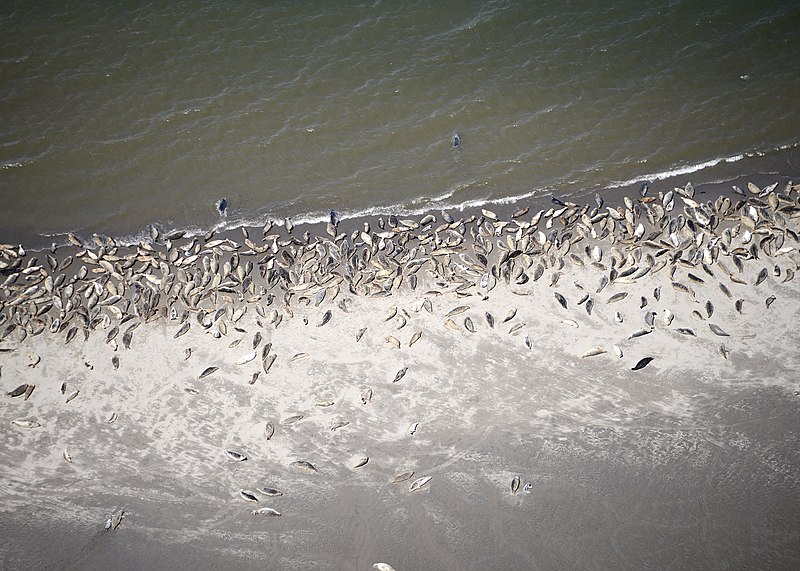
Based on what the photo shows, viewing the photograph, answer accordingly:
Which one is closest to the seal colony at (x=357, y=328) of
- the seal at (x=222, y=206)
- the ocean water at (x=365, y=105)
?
the seal at (x=222, y=206)

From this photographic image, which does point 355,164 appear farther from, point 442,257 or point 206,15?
point 206,15

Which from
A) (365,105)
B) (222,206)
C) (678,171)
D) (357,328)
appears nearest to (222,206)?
(222,206)

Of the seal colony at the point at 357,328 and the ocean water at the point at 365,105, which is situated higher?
the ocean water at the point at 365,105

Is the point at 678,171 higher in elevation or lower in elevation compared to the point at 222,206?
lower

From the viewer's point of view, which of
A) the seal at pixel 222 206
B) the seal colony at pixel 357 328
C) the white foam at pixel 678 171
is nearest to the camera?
the seal colony at pixel 357 328

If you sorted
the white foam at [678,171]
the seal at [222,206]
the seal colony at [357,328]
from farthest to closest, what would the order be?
the white foam at [678,171] < the seal at [222,206] < the seal colony at [357,328]

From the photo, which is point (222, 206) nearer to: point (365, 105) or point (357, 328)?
point (365, 105)

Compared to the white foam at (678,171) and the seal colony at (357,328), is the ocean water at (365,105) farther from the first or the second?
the seal colony at (357,328)
